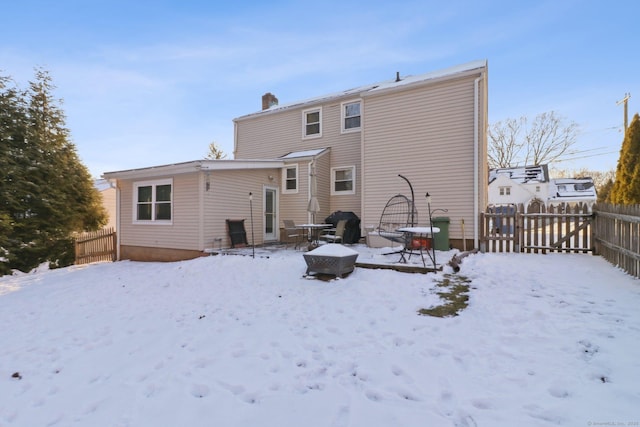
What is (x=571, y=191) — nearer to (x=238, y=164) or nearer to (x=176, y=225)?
(x=238, y=164)

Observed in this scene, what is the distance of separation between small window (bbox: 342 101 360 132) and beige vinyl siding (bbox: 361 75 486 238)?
5.20ft

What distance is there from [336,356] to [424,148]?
8.20 metres

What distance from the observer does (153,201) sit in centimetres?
1058

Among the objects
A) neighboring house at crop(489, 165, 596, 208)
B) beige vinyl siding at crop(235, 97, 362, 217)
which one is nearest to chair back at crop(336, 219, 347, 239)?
beige vinyl siding at crop(235, 97, 362, 217)

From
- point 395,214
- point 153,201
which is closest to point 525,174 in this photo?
point 395,214

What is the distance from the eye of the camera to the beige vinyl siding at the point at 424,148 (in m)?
9.15

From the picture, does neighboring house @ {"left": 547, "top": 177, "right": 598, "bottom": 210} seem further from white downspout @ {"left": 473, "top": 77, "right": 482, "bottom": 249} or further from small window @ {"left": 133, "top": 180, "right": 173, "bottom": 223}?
small window @ {"left": 133, "top": 180, "right": 173, "bottom": 223}

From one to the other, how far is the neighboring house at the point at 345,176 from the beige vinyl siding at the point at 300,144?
5 cm

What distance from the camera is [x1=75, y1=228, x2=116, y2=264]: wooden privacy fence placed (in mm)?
11711

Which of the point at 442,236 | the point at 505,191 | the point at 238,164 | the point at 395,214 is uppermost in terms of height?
the point at 505,191

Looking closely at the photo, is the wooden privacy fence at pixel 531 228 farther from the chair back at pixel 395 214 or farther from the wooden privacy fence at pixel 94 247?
the wooden privacy fence at pixel 94 247

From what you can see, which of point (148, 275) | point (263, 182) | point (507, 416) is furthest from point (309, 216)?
point (507, 416)

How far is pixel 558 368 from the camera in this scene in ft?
8.05

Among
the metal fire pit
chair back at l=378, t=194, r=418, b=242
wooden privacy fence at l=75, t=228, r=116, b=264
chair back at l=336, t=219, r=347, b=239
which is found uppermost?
chair back at l=378, t=194, r=418, b=242
